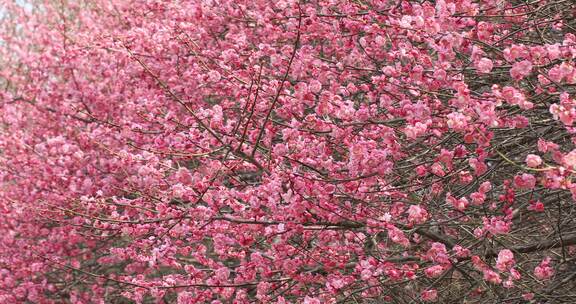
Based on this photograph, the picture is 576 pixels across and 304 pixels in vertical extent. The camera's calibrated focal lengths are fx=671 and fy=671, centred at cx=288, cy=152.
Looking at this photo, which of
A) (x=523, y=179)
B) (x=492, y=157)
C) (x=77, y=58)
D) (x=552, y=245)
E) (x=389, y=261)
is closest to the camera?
(x=523, y=179)

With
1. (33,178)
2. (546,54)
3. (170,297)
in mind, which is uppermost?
(33,178)

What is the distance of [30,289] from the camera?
8.45 m

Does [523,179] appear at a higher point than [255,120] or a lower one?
lower

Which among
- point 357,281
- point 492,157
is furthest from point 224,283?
point 492,157

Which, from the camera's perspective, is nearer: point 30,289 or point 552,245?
point 552,245

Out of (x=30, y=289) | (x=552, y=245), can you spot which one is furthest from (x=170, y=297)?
(x=552, y=245)

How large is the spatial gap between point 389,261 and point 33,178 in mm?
5824

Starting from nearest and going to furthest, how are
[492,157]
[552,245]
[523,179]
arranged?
1. [523,179]
2. [552,245]
3. [492,157]

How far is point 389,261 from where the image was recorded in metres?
4.43

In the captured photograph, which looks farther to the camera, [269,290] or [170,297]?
[170,297]

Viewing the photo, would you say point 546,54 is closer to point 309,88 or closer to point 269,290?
point 309,88

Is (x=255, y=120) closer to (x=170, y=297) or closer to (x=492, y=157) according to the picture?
(x=492, y=157)

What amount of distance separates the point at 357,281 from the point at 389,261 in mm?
348

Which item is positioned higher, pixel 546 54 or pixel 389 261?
pixel 546 54
